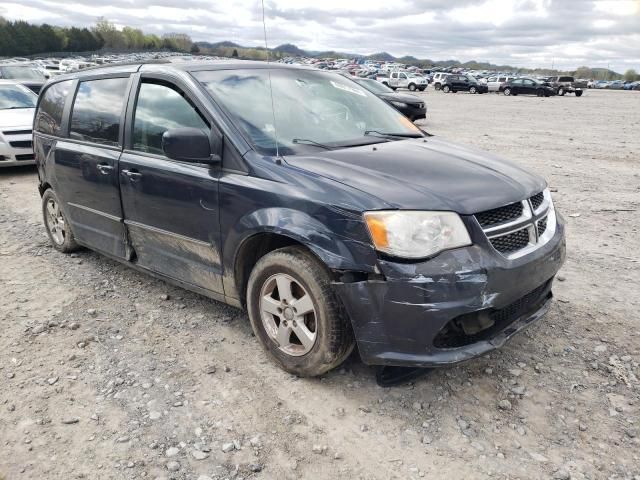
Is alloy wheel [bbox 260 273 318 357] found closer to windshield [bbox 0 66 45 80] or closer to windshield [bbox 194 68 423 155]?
windshield [bbox 194 68 423 155]

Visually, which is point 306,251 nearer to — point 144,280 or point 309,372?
point 309,372

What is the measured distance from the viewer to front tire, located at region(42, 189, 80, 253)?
16.9 ft

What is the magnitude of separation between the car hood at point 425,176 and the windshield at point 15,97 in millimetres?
9578

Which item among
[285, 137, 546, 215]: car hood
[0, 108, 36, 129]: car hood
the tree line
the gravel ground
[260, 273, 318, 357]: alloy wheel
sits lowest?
the tree line

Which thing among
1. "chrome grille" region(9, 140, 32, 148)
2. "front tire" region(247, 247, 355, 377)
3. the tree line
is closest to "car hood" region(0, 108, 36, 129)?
"chrome grille" region(9, 140, 32, 148)

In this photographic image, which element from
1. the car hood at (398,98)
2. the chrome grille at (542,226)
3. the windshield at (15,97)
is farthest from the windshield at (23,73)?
the chrome grille at (542,226)

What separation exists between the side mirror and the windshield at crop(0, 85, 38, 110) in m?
9.01

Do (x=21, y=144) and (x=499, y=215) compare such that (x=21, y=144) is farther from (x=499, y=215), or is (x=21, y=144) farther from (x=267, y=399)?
(x=499, y=215)

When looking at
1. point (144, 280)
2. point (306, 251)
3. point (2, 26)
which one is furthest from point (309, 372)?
point (2, 26)

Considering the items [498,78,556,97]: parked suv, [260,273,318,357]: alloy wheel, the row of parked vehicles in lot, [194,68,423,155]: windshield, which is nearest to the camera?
[260,273,318,357]: alloy wheel

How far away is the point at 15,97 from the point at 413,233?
1085 cm

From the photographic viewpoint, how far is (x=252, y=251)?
10.8 ft

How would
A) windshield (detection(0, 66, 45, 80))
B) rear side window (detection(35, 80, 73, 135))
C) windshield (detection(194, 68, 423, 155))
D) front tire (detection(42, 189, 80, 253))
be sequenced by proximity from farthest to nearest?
windshield (detection(0, 66, 45, 80))
front tire (detection(42, 189, 80, 253))
rear side window (detection(35, 80, 73, 135))
windshield (detection(194, 68, 423, 155))

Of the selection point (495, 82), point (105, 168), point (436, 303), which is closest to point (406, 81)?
point (495, 82)
